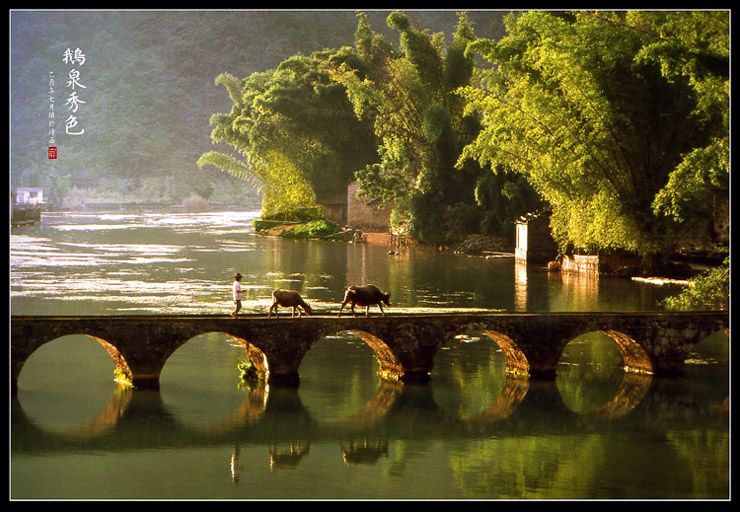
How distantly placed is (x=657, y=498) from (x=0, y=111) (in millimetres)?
10912

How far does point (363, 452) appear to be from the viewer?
800 inches

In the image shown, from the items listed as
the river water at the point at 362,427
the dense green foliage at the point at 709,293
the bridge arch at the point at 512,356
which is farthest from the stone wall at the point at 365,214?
the bridge arch at the point at 512,356

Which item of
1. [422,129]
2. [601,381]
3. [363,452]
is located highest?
[422,129]

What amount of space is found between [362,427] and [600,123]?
21.0 meters

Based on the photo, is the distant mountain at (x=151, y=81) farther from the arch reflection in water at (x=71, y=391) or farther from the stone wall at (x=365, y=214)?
the arch reflection in water at (x=71, y=391)

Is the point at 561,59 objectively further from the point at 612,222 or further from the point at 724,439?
the point at 724,439

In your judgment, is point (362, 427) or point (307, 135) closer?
point (362, 427)

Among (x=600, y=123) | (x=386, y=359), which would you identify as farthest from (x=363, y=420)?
(x=600, y=123)

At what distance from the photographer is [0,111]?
49.9 ft

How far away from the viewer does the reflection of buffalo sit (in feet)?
64.8

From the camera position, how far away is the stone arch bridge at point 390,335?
73.5ft

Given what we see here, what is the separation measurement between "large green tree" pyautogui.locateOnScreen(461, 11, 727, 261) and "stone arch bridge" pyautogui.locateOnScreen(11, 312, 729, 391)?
421 inches

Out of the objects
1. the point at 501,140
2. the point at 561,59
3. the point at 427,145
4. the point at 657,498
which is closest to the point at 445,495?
the point at 657,498

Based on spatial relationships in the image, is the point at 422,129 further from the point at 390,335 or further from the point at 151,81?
the point at 151,81
